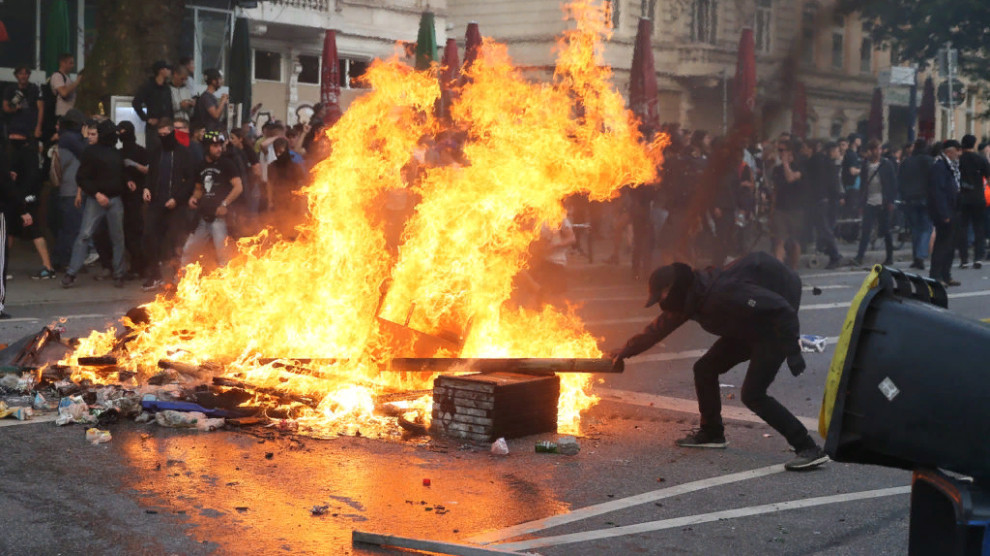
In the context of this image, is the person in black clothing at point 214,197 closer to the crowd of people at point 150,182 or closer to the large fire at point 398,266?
the crowd of people at point 150,182

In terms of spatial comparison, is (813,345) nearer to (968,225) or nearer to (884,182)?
(968,225)

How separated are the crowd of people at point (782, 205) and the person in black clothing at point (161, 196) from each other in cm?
643

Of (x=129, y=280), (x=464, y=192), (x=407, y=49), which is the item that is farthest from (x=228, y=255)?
(x=407, y=49)

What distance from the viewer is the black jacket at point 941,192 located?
16469mm

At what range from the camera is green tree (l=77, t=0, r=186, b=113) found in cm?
1727

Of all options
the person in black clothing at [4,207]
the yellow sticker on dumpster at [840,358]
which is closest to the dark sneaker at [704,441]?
the yellow sticker on dumpster at [840,358]

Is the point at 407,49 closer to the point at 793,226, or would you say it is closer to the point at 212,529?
the point at 793,226

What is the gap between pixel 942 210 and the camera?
54.0 feet

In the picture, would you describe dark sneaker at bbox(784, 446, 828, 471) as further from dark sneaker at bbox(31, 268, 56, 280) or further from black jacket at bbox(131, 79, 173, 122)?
black jacket at bbox(131, 79, 173, 122)

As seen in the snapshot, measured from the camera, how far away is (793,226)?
18.5 meters

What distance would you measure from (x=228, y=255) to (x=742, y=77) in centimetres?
887

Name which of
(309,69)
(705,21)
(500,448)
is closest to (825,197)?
(500,448)

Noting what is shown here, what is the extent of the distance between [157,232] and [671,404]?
8494 mm

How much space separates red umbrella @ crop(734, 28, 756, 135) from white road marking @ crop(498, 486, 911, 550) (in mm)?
2123
